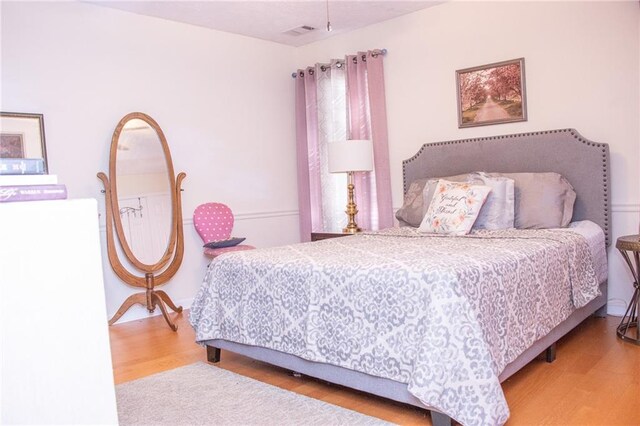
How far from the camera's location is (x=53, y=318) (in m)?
1.21

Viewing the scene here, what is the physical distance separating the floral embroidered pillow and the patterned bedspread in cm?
19

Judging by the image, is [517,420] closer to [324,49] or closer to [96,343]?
[96,343]

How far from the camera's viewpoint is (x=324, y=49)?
5.34 meters

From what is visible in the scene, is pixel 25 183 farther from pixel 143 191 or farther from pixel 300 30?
pixel 300 30

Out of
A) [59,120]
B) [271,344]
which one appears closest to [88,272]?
[271,344]

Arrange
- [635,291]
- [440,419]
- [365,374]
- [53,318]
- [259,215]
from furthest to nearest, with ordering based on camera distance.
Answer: [259,215], [635,291], [365,374], [440,419], [53,318]

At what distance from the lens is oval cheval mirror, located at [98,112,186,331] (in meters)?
4.16

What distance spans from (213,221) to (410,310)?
2949 mm

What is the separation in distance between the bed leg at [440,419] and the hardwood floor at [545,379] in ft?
0.53

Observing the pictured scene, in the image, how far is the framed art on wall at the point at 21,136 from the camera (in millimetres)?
3617

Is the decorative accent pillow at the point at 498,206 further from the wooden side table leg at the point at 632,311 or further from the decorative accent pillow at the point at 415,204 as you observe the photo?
the wooden side table leg at the point at 632,311

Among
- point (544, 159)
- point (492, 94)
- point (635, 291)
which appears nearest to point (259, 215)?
point (492, 94)

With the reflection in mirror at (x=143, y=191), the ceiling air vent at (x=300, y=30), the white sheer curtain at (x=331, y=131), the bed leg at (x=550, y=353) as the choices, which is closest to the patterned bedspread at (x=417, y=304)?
the bed leg at (x=550, y=353)

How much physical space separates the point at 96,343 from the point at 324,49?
4.55 meters
